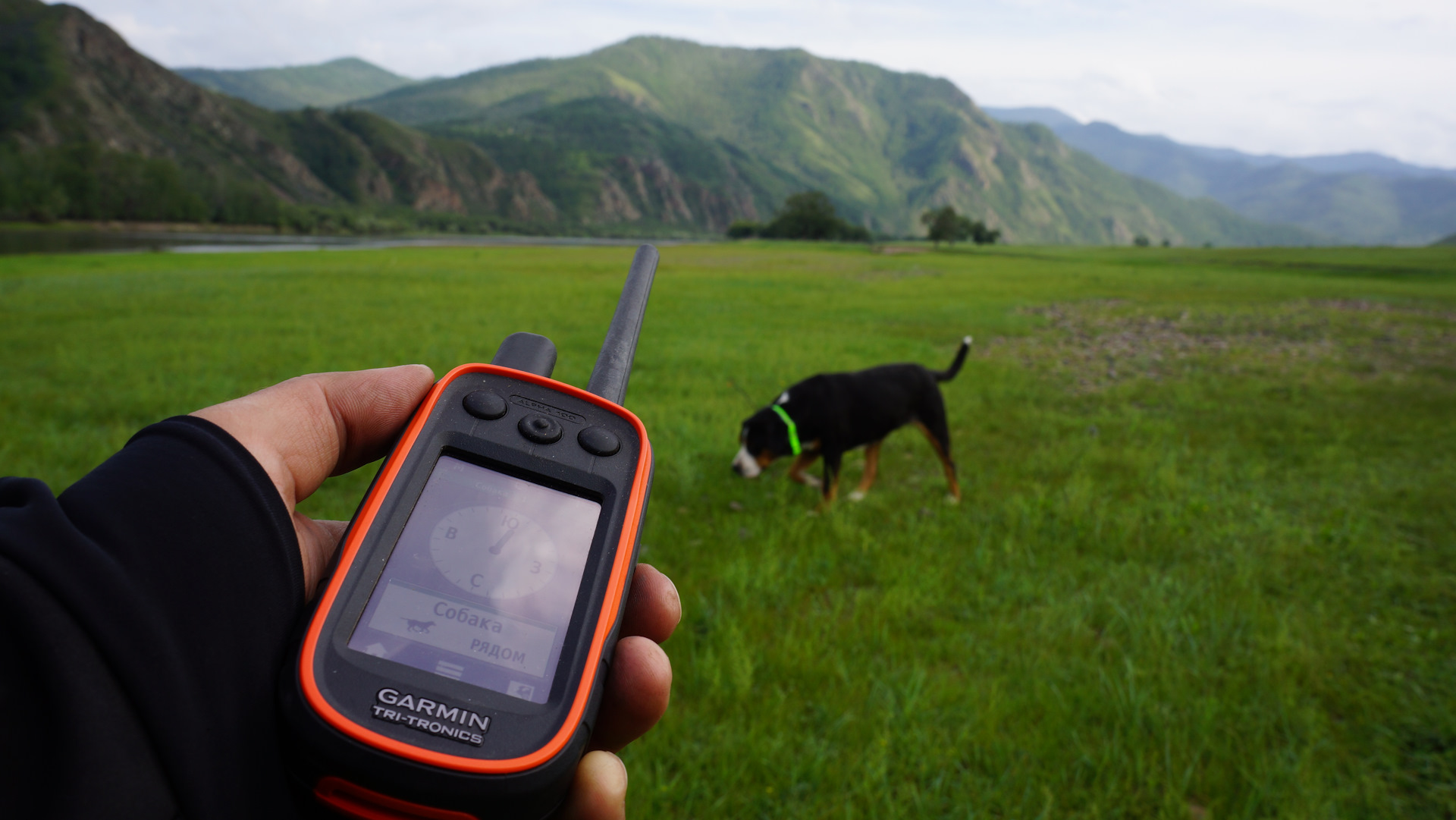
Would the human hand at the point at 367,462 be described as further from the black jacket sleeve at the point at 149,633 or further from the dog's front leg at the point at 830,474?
the dog's front leg at the point at 830,474

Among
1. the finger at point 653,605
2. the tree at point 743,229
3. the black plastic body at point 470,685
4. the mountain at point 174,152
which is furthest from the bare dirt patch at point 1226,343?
→ the mountain at point 174,152

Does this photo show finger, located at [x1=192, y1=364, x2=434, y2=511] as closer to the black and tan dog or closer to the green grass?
the green grass

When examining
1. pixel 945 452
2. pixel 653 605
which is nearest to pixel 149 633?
pixel 653 605

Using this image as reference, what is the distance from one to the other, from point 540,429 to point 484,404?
0.52 feet

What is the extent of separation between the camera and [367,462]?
6.08 ft

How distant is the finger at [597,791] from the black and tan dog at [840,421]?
4612 millimetres

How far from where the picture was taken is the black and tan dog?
6.07 meters

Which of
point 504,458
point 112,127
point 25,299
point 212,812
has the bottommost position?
point 25,299

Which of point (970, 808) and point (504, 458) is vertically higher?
point (504, 458)

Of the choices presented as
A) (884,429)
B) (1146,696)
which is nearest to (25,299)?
(884,429)

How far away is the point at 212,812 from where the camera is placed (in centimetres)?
114

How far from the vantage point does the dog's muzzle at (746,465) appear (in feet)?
20.0

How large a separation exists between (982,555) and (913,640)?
136cm

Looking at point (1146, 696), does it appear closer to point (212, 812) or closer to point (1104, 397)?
point (212, 812)
